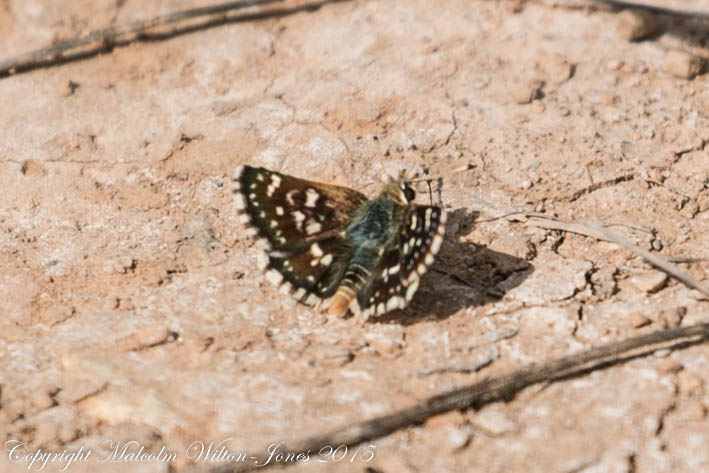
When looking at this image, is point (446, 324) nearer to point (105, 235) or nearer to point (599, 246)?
point (599, 246)

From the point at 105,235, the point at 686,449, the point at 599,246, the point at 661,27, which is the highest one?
the point at 661,27

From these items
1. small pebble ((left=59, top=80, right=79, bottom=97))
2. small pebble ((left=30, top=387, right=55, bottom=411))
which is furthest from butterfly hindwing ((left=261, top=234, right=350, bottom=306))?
small pebble ((left=59, top=80, right=79, bottom=97))

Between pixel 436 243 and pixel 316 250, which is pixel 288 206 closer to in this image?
pixel 316 250

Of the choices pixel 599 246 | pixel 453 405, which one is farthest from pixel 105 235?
pixel 599 246

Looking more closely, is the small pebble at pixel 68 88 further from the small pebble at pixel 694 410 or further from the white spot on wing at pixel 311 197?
the small pebble at pixel 694 410

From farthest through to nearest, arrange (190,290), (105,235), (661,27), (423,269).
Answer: (661,27) < (105,235) < (190,290) < (423,269)

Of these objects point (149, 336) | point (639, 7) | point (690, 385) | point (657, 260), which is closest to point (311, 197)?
point (149, 336)

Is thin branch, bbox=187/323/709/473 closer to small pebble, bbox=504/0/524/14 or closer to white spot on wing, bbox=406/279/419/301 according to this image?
white spot on wing, bbox=406/279/419/301
